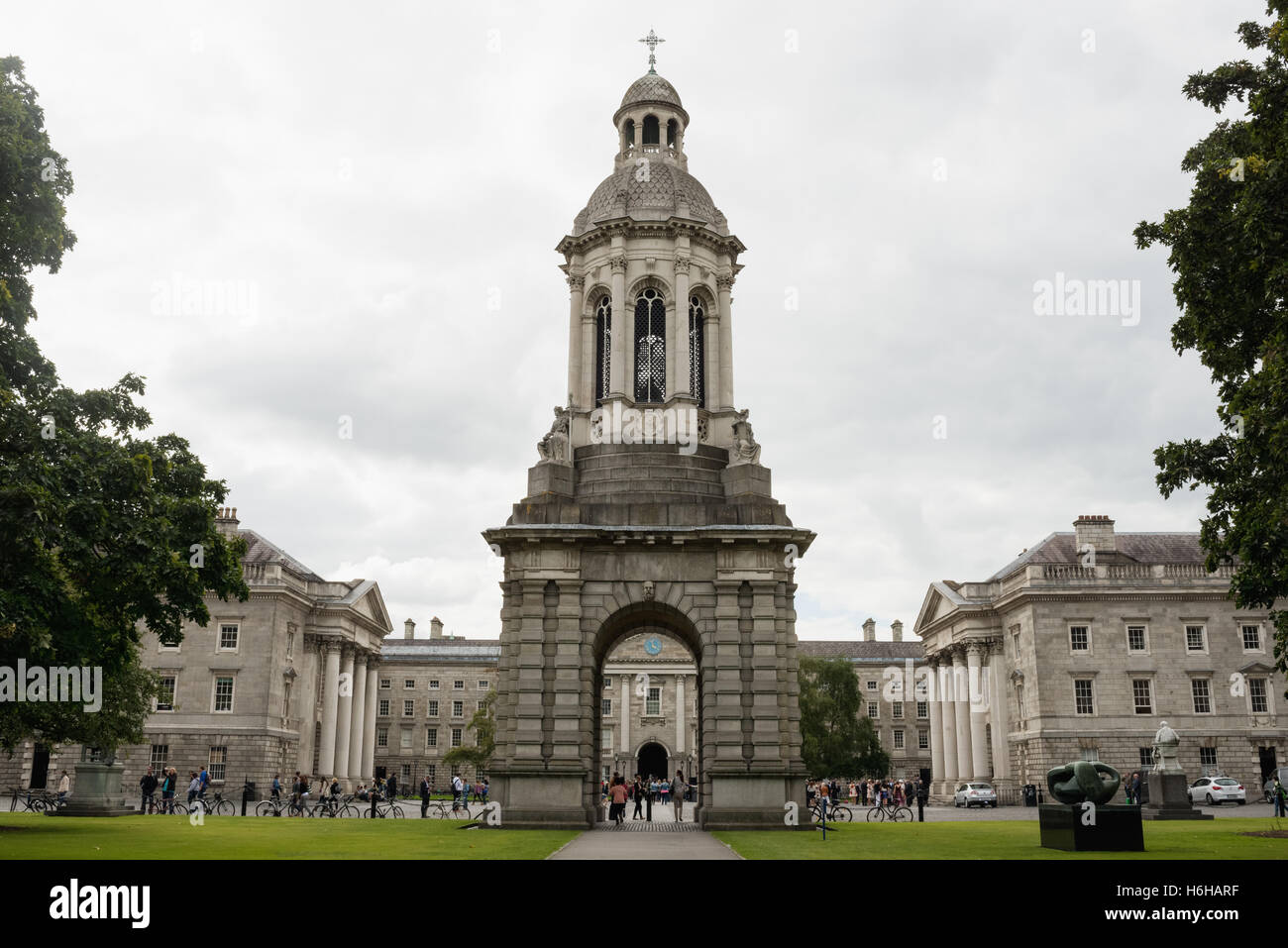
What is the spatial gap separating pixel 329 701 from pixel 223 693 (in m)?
9.45

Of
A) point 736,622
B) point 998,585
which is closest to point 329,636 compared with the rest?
point 998,585

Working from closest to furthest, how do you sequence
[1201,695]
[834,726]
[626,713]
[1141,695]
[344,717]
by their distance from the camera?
[1201,695] → [1141,695] → [344,717] → [834,726] → [626,713]

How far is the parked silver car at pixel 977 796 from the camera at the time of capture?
58.7 m

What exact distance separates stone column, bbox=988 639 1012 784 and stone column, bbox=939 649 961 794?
5602 mm

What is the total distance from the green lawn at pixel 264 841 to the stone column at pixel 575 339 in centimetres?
1389

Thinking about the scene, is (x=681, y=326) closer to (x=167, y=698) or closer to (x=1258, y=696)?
(x=167, y=698)

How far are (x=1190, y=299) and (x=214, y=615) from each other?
189 feet

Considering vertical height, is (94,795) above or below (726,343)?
below

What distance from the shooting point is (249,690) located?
63750 mm

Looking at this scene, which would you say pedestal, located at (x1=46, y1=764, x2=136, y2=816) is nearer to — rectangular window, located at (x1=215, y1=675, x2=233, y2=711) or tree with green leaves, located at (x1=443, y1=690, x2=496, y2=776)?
rectangular window, located at (x1=215, y1=675, x2=233, y2=711)

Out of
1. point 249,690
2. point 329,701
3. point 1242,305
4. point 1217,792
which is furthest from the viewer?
point 329,701

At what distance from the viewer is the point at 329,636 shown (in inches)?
2842

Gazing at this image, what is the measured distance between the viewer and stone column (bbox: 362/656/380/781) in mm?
81750

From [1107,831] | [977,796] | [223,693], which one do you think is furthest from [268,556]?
[1107,831]
